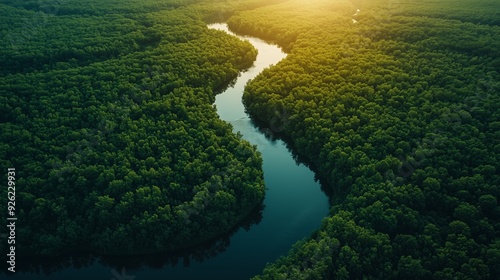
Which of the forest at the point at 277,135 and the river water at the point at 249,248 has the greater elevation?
the forest at the point at 277,135

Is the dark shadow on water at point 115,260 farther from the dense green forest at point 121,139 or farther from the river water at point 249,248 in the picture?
the dense green forest at point 121,139

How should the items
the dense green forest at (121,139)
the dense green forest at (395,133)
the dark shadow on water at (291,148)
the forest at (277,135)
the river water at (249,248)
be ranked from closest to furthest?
1. the dense green forest at (395,133)
2. the forest at (277,135)
3. the river water at (249,248)
4. the dense green forest at (121,139)
5. the dark shadow on water at (291,148)

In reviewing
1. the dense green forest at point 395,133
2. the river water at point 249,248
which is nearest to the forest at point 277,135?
the dense green forest at point 395,133

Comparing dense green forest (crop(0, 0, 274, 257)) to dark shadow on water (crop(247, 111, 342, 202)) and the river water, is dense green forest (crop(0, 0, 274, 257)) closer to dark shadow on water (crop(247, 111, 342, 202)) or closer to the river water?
the river water

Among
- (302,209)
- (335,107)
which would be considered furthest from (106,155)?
(335,107)

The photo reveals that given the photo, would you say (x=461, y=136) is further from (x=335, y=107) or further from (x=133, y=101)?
(x=133, y=101)

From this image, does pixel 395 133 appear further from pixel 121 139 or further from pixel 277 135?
pixel 121 139

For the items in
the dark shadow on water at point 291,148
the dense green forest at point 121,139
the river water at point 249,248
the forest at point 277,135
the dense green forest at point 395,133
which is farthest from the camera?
the dark shadow on water at point 291,148

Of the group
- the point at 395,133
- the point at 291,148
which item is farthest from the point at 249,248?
the point at 395,133
